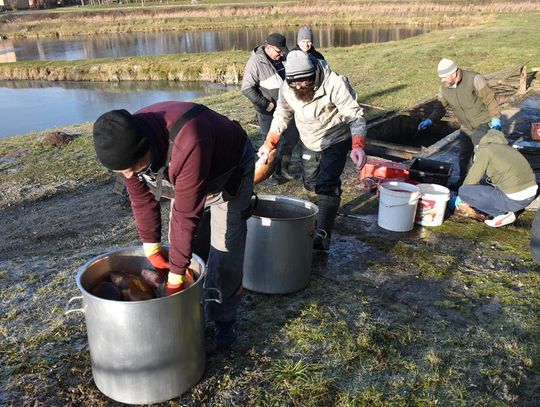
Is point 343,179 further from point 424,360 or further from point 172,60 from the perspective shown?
point 172,60

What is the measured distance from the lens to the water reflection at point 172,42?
2795 cm

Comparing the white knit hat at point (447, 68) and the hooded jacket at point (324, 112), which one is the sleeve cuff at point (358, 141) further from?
the white knit hat at point (447, 68)

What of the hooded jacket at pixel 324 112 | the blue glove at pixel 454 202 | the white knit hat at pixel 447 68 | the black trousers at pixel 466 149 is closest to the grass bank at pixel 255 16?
the black trousers at pixel 466 149

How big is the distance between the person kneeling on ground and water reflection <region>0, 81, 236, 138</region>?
1210cm

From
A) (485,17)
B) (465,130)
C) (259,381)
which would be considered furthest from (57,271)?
(485,17)

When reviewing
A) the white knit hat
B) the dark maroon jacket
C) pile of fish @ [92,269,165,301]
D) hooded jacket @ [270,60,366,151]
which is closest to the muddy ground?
pile of fish @ [92,269,165,301]

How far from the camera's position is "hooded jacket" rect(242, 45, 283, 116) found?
6.01 m

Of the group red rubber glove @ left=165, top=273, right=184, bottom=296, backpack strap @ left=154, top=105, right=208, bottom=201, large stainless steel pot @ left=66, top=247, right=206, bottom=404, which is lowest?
large stainless steel pot @ left=66, top=247, right=206, bottom=404

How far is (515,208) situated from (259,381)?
3.50 metres

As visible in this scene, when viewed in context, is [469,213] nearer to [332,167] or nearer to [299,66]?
[332,167]

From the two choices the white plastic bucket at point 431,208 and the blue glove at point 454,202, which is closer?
the white plastic bucket at point 431,208

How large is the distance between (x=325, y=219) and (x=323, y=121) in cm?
86

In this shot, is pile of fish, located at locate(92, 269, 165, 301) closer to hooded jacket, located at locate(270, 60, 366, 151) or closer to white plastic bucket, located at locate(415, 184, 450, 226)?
hooded jacket, located at locate(270, 60, 366, 151)

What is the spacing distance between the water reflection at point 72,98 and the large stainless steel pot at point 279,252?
40.6 feet
